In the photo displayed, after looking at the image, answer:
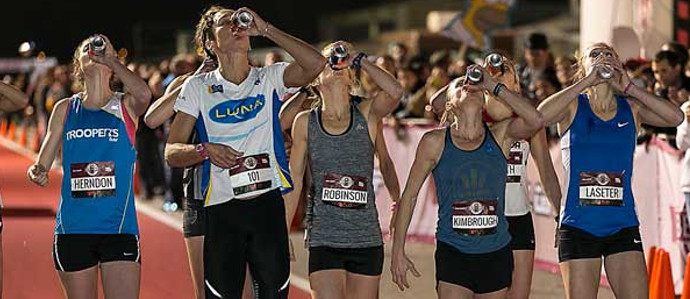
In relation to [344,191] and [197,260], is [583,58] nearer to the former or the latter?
[344,191]

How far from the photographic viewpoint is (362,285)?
765 centimetres

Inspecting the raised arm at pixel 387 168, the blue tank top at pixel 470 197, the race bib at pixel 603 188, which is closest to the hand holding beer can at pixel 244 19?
the blue tank top at pixel 470 197

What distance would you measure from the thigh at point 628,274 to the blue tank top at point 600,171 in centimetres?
15

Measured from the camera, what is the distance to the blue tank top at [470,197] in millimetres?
7285

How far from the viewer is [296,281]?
39.6ft

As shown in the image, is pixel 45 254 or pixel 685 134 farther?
pixel 45 254

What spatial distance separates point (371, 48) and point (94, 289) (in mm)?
29756

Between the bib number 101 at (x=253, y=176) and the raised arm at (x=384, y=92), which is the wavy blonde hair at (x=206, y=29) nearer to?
the bib number 101 at (x=253, y=176)

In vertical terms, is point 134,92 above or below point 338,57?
below

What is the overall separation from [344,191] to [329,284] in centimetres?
48

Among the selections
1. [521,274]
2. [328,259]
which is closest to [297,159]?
[328,259]

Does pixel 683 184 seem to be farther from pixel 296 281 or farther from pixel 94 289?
pixel 94 289

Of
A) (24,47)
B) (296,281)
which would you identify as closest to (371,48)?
(296,281)

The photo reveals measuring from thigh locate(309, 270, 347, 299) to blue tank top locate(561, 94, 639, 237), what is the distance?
1.23 meters
